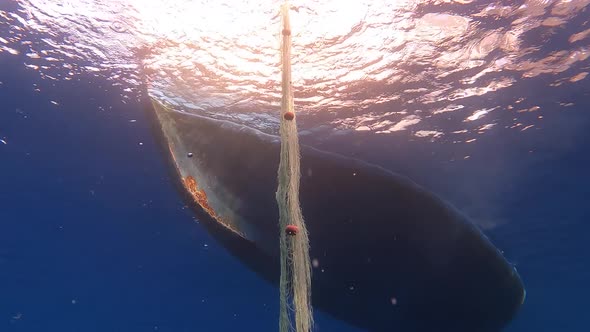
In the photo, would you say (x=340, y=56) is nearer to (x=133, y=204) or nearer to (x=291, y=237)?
(x=291, y=237)

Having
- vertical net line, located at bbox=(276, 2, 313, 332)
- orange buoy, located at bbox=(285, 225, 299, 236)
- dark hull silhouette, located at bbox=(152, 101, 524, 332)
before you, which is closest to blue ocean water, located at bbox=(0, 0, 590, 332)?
dark hull silhouette, located at bbox=(152, 101, 524, 332)

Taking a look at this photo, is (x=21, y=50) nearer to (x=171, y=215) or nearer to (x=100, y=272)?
(x=171, y=215)

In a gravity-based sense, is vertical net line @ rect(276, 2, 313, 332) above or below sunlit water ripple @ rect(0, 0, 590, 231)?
below

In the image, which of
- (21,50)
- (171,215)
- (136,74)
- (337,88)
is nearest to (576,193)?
(337,88)

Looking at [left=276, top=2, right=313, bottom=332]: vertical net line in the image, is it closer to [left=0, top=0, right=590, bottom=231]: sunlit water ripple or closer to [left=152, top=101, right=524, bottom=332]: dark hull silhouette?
[left=152, top=101, right=524, bottom=332]: dark hull silhouette

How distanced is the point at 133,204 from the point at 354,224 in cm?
1530

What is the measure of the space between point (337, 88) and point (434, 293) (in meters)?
5.94

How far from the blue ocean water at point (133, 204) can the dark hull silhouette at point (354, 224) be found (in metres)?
1.16

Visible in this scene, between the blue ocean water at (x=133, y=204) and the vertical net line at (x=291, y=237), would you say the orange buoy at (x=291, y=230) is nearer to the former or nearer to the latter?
the vertical net line at (x=291, y=237)

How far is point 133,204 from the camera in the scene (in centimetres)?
1950

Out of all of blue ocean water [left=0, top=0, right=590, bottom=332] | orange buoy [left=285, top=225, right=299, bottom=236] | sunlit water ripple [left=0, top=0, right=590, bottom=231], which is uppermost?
sunlit water ripple [left=0, top=0, right=590, bottom=231]

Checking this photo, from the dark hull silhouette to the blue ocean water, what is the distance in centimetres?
116

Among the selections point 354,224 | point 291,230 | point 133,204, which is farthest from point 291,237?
point 133,204

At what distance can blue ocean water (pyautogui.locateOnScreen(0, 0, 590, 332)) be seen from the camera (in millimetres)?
12609
